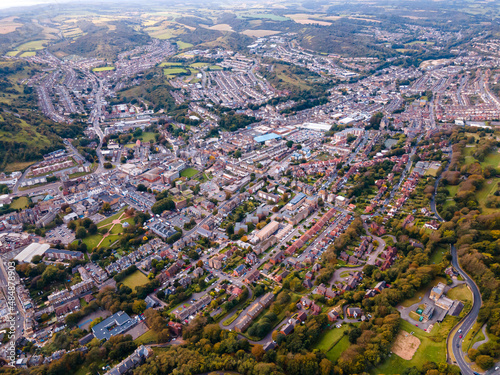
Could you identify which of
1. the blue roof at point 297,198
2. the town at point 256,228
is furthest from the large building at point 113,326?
the blue roof at point 297,198

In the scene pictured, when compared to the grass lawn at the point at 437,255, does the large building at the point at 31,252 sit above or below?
below

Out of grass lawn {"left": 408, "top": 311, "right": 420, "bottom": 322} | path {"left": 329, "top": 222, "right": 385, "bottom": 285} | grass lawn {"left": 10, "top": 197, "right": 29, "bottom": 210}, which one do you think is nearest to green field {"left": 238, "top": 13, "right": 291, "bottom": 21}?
grass lawn {"left": 10, "top": 197, "right": 29, "bottom": 210}

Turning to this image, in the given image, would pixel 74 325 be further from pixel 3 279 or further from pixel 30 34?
pixel 30 34

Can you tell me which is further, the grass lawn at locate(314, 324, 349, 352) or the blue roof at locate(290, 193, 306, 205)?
the blue roof at locate(290, 193, 306, 205)

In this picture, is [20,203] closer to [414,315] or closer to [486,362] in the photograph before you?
[414,315]

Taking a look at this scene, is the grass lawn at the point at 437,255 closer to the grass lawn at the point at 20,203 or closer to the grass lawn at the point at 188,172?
the grass lawn at the point at 188,172

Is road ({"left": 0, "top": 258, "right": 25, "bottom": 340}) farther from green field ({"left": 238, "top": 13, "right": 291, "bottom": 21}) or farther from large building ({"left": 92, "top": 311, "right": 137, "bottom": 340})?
green field ({"left": 238, "top": 13, "right": 291, "bottom": 21})

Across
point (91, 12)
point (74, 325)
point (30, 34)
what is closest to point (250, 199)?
point (74, 325)
